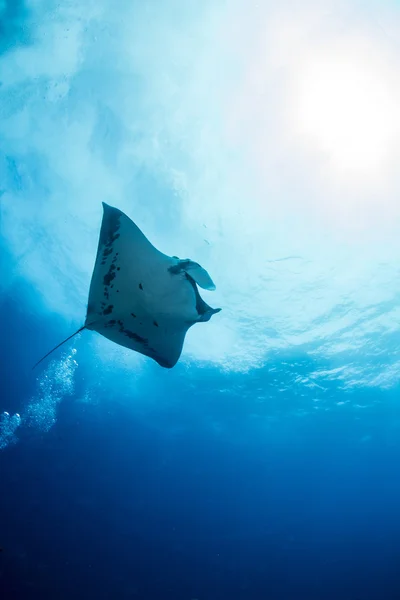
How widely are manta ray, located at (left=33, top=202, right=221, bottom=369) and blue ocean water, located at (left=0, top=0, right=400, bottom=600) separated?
4.82 m

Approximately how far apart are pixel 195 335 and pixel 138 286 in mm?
10281

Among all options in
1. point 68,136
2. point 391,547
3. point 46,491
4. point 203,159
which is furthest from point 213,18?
point 391,547

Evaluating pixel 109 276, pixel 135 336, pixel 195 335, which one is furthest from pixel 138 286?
pixel 195 335

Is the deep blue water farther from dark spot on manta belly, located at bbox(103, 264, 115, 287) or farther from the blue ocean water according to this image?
dark spot on manta belly, located at bbox(103, 264, 115, 287)

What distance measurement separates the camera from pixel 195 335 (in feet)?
51.3

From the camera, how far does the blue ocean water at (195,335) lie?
8.12 meters

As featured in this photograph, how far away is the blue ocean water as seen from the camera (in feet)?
26.6

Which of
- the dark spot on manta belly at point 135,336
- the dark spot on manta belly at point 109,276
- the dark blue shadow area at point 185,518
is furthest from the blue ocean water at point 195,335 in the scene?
the dark spot on manta belly at point 135,336

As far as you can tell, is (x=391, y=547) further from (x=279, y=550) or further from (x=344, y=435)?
(x=344, y=435)

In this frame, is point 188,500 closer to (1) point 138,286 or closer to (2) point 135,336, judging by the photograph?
(2) point 135,336

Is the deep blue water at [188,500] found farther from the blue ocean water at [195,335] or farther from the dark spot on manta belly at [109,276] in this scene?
the dark spot on manta belly at [109,276]

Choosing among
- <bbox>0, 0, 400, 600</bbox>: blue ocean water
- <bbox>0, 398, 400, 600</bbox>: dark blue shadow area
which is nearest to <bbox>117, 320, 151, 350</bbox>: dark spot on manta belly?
<bbox>0, 0, 400, 600</bbox>: blue ocean water

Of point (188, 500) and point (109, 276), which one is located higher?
point (188, 500)

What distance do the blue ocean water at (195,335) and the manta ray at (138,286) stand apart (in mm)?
4822
